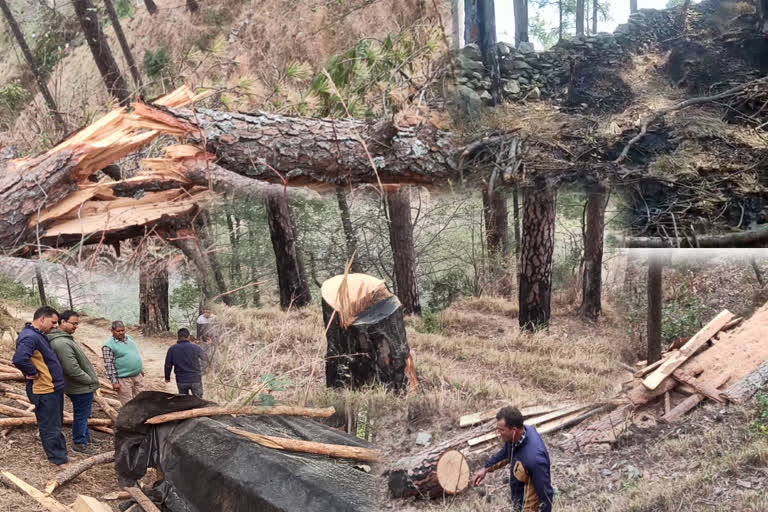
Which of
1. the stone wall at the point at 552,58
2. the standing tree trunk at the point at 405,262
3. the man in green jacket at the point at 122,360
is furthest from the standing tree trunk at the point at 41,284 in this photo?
the stone wall at the point at 552,58

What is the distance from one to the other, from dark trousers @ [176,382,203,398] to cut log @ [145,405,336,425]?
97mm

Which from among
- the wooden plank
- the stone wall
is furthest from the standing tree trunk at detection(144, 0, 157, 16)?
the wooden plank

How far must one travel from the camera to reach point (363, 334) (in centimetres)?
304

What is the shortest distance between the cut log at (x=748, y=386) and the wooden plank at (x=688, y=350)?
0.23m

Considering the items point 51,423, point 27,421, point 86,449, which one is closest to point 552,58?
point 51,423

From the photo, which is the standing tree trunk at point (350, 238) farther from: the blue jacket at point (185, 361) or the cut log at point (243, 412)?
the blue jacket at point (185, 361)

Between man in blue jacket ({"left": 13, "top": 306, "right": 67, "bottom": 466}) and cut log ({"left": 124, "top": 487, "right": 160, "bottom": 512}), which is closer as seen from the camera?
cut log ({"left": 124, "top": 487, "right": 160, "bottom": 512})

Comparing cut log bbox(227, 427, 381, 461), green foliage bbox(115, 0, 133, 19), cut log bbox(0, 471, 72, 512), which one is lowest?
cut log bbox(0, 471, 72, 512)

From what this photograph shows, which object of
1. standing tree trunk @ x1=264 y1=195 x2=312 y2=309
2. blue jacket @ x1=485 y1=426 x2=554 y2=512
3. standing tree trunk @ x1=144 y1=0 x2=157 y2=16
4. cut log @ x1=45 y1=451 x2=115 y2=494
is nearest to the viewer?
blue jacket @ x1=485 y1=426 x2=554 y2=512

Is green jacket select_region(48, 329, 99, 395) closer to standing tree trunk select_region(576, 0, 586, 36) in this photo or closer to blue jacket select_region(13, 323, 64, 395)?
blue jacket select_region(13, 323, 64, 395)

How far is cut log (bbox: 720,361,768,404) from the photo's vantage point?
10.1 feet

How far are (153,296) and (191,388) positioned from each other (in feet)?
2.07

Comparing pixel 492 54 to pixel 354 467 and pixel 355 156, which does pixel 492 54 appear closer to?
pixel 355 156

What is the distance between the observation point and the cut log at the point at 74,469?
4.36m
